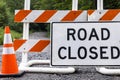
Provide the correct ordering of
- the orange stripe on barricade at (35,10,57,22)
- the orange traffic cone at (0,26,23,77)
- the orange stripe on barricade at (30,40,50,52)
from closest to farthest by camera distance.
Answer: the orange traffic cone at (0,26,23,77) < the orange stripe on barricade at (30,40,50,52) < the orange stripe on barricade at (35,10,57,22)

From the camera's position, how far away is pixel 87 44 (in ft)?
19.2

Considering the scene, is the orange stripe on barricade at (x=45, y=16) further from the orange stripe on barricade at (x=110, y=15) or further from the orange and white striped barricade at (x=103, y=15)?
the orange stripe on barricade at (x=110, y=15)

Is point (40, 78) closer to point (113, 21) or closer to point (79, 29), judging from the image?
point (79, 29)

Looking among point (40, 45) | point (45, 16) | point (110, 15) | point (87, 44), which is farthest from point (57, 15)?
point (87, 44)

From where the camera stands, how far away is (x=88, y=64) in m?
5.94

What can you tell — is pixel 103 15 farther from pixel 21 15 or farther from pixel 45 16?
pixel 21 15

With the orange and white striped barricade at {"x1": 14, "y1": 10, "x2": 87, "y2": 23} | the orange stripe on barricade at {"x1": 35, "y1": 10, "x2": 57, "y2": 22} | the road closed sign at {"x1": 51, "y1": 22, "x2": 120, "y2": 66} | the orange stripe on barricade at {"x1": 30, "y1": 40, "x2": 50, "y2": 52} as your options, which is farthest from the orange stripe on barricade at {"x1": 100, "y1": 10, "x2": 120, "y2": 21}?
the orange stripe on barricade at {"x1": 30, "y1": 40, "x2": 50, "y2": 52}

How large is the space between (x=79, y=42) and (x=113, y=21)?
2.00 feet

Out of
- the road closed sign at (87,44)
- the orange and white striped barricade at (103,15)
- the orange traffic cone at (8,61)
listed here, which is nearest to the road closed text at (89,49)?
the road closed sign at (87,44)

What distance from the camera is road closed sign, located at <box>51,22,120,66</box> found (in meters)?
5.87

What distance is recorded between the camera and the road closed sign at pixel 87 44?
587 cm

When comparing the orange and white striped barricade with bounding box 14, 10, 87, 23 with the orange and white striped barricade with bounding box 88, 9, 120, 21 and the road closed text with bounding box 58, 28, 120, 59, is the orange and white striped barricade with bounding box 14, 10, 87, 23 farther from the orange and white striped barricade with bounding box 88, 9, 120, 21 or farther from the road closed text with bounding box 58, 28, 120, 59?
the road closed text with bounding box 58, 28, 120, 59

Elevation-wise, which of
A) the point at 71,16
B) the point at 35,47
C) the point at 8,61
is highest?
the point at 71,16

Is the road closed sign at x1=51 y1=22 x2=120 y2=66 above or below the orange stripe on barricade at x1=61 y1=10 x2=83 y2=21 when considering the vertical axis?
below
